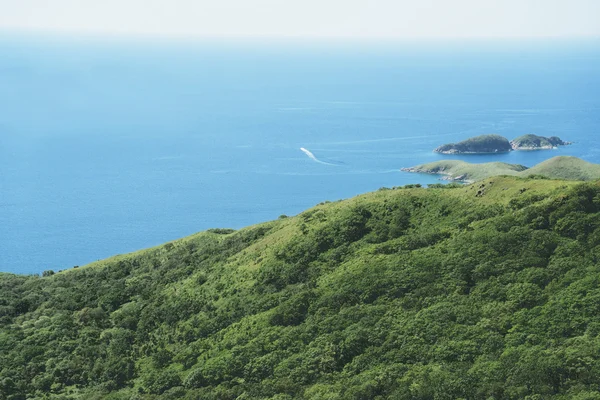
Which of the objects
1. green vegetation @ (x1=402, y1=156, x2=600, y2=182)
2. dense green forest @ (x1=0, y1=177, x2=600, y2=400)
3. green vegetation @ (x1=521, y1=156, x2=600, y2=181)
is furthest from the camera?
green vegetation @ (x1=521, y1=156, x2=600, y2=181)

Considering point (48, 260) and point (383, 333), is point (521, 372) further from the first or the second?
point (48, 260)

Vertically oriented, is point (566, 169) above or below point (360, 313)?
below

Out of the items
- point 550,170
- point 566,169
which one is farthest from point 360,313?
point 566,169

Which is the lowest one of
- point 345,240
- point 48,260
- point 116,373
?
point 48,260

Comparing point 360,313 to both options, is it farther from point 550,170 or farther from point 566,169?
point 566,169

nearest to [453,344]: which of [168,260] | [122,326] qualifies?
[122,326]

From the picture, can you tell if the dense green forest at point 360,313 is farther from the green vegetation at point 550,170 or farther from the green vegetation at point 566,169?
the green vegetation at point 566,169

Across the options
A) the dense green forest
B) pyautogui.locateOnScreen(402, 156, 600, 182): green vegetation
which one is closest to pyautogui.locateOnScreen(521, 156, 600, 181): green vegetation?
pyautogui.locateOnScreen(402, 156, 600, 182): green vegetation

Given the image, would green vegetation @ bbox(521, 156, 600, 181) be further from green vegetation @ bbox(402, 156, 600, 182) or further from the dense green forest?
the dense green forest

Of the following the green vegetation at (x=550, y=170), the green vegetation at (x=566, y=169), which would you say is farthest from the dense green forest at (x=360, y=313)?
the green vegetation at (x=566, y=169)
